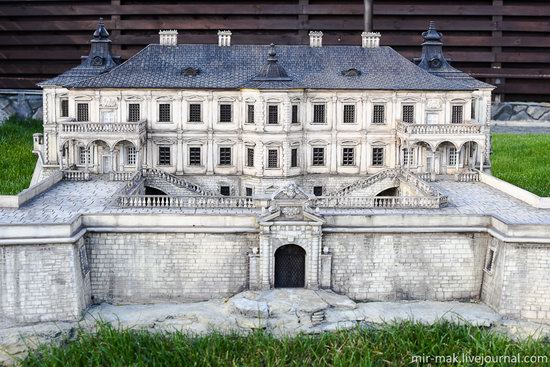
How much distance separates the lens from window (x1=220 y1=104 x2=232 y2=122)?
174 ft

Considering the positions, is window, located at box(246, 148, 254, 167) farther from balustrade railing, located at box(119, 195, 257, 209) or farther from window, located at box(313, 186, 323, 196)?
balustrade railing, located at box(119, 195, 257, 209)

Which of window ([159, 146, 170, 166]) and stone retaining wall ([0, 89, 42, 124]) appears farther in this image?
stone retaining wall ([0, 89, 42, 124])

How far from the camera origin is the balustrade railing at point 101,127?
5069 cm

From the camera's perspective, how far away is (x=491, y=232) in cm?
3897

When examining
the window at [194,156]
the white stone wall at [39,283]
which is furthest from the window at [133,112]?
the white stone wall at [39,283]

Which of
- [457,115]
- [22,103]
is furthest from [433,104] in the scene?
[22,103]

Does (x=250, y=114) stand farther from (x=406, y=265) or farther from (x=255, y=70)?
(x=406, y=265)

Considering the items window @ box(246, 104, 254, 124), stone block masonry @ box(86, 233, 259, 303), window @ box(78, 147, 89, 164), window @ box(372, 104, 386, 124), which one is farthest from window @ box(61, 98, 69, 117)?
window @ box(372, 104, 386, 124)

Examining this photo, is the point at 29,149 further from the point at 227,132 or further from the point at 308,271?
the point at 308,271

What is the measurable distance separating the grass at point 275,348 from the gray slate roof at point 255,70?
20289 mm

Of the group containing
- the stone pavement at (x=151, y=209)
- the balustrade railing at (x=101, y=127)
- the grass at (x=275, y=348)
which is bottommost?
the grass at (x=275, y=348)

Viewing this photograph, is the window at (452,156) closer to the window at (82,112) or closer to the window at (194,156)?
the window at (194,156)

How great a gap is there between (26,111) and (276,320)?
4844 cm

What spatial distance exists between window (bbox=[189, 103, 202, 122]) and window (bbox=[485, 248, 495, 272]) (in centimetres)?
2094
